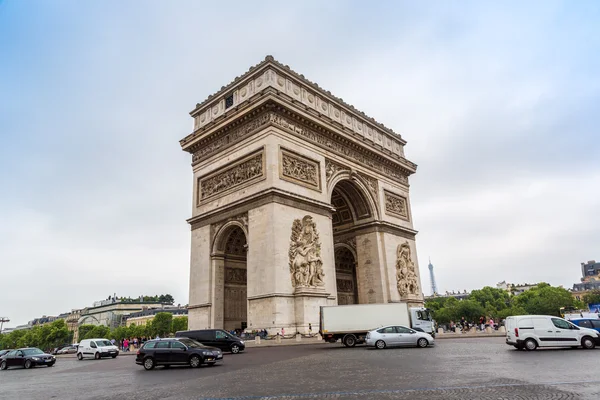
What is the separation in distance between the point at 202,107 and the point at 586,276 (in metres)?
132

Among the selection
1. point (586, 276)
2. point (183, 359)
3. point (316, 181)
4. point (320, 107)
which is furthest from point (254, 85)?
point (586, 276)

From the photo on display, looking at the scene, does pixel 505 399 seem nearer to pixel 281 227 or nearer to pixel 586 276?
pixel 281 227

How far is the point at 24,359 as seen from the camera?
20.2 m

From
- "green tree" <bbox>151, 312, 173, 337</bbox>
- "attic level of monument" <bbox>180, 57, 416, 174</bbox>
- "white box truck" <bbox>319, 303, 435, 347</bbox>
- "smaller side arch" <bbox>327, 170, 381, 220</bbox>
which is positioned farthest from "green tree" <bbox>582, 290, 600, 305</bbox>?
"green tree" <bbox>151, 312, 173, 337</bbox>

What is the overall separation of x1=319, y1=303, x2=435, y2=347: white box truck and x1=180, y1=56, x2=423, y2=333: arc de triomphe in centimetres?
204

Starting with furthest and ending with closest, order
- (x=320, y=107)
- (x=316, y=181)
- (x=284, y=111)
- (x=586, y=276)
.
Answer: (x=586, y=276)
(x=320, y=107)
(x=316, y=181)
(x=284, y=111)

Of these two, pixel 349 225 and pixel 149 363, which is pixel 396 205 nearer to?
pixel 349 225

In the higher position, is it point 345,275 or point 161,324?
point 345,275

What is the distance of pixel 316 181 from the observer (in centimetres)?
2631

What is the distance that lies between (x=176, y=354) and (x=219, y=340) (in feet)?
15.9

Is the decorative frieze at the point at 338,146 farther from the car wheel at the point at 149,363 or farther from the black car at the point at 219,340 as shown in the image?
the car wheel at the point at 149,363

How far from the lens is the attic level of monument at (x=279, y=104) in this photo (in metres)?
24.8

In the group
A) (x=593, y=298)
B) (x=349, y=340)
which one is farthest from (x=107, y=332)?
(x=593, y=298)

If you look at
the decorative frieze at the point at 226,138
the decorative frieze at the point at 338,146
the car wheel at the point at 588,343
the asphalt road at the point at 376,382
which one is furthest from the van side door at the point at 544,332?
the decorative frieze at the point at 226,138
